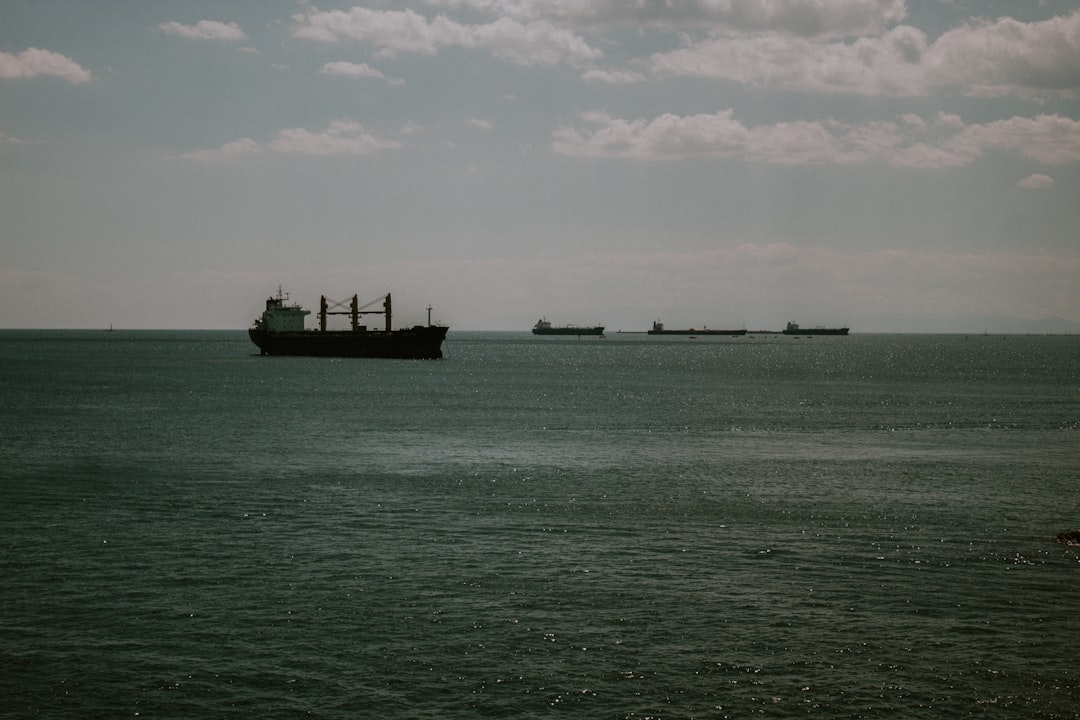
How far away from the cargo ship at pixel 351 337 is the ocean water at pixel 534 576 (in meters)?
125

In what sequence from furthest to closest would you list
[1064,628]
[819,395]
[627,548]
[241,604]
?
[819,395], [627,548], [241,604], [1064,628]

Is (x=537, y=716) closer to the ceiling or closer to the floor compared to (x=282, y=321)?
closer to the floor

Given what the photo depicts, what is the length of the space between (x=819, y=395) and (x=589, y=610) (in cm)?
9345

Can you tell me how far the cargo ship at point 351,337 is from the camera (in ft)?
629

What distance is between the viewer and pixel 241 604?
25719 millimetres

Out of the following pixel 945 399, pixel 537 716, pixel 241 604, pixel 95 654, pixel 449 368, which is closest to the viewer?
pixel 537 716

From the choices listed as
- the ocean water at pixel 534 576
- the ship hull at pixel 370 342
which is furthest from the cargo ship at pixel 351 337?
the ocean water at pixel 534 576

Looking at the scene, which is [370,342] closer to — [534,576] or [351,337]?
[351,337]

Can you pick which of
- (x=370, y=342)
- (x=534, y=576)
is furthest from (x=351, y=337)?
(x=534, y=576)

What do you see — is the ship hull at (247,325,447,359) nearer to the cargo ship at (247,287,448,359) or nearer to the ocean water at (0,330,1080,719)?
the cargo ship at (247,287,448,359)

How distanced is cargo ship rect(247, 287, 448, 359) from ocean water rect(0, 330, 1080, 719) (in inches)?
4907

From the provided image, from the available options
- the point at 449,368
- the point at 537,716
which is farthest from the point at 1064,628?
the point at 449,368

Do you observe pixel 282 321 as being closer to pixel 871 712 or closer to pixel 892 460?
pixel 892 460

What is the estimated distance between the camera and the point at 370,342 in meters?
192
